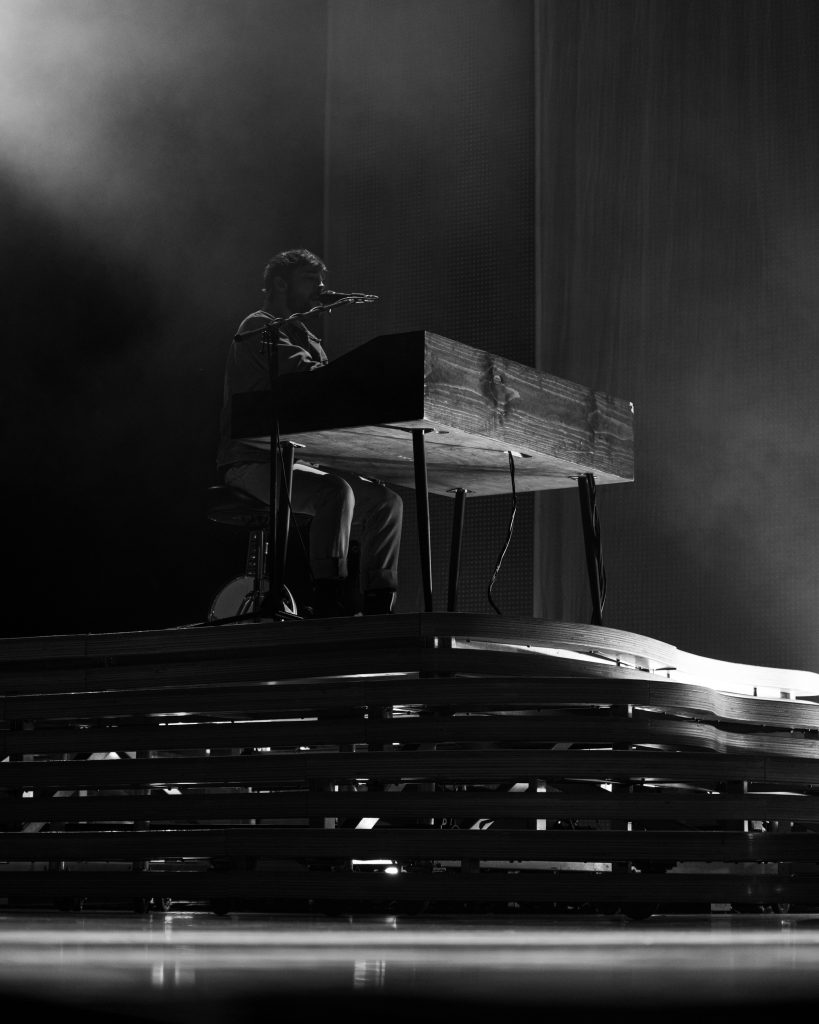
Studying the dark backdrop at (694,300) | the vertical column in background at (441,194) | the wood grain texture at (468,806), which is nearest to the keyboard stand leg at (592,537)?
the wood grain texture at (468,806)

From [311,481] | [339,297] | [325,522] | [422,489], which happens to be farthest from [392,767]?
[339,297]

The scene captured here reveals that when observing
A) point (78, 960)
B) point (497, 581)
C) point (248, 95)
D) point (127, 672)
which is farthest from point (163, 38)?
point (78, 960)

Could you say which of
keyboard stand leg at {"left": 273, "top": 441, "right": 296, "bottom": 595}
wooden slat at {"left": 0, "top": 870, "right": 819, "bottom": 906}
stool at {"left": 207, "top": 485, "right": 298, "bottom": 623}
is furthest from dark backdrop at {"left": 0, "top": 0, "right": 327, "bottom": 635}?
wooden slat at {"left": 0, "top": 870, "right": 819, "bottom": 906}

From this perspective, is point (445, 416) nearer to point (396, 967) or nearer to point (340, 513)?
point (340, 513)

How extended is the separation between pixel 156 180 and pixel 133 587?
1692mm

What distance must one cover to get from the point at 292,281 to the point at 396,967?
256 centimetres

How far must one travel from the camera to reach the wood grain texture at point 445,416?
351 centimetres

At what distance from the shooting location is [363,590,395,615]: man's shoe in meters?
3.99

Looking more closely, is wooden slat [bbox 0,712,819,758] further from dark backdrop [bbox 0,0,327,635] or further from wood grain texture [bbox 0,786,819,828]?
dark backdrop [bbox 0,0,327,635]

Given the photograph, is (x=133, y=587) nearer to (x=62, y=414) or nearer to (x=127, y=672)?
(x=62, y=414)

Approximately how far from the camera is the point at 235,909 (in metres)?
3.82

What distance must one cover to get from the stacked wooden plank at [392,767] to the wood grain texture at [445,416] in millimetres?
526

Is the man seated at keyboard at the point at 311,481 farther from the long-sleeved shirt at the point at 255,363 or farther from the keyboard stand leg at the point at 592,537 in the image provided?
the keyboard stand leg at the point at 592,537

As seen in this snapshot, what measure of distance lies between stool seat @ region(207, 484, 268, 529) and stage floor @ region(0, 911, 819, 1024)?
1259 millimetres
